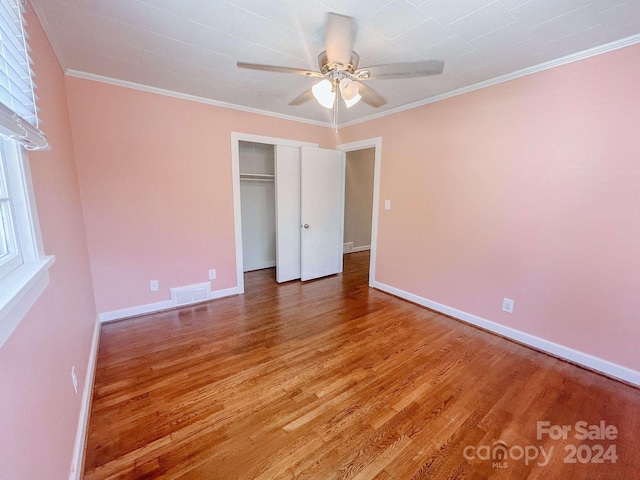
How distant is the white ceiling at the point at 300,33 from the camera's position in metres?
1.48

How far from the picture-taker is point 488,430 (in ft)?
4.86

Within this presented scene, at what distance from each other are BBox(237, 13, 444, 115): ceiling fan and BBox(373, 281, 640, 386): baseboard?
229 cm

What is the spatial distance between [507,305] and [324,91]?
2.48 meters

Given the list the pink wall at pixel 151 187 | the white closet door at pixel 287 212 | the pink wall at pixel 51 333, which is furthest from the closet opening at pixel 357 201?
the pink wall at pixel 51 333

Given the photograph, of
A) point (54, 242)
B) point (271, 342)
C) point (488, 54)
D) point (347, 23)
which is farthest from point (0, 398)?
point (488, 54)

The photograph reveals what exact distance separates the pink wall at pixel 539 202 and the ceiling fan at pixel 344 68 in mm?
1180

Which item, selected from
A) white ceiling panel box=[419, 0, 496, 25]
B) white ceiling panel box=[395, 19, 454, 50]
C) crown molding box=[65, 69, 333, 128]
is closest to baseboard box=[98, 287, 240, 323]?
crown molding box=[65, 69, 333, 128]

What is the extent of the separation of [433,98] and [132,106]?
3060mm

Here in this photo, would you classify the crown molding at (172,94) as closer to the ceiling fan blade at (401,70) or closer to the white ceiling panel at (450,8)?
the ceiling fan blade at (401,70)

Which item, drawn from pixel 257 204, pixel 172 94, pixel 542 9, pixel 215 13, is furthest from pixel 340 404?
pixel 257 204

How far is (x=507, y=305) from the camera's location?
244cm

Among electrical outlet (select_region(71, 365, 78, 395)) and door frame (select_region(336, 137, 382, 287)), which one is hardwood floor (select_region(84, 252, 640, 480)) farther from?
door frame (select_region(336, 137, 382, 287))

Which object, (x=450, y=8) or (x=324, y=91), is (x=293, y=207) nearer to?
(x=324, y=91)

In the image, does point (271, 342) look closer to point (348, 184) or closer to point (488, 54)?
point (488, 54)
